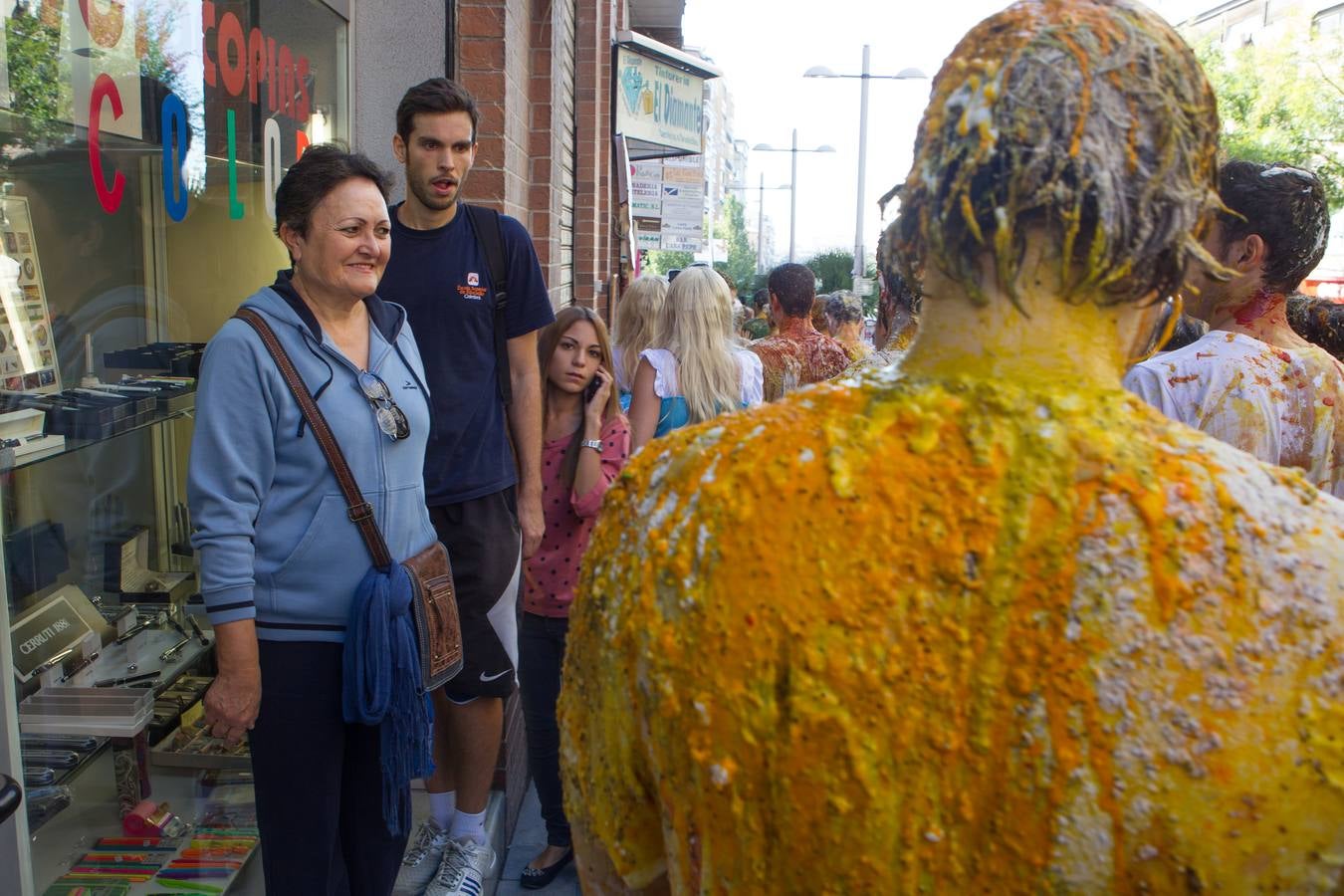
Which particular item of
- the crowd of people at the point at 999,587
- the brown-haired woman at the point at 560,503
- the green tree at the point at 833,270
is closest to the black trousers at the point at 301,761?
the brown-haired woman at the point at 560,503

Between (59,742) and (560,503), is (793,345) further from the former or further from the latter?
(59,742)

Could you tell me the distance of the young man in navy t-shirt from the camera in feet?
11.0

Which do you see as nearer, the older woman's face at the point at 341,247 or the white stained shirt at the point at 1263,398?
the white stained shirt at the point at 1263,398

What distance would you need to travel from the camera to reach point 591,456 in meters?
3.78

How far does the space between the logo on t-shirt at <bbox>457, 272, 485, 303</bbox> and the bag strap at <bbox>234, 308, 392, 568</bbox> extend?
92 cm

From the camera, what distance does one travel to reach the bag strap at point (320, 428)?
8.27 feet

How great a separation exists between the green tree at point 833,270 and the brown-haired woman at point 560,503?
806 inches

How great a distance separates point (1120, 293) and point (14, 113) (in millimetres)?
2473

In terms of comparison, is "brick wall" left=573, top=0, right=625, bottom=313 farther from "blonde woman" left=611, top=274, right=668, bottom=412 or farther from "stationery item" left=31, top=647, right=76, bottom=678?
"stationery item" left=31, top=647, right=76, bottom=678

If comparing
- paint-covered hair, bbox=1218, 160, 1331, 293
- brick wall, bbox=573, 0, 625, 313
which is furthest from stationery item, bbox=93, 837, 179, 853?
brick wall, bbox=573, 0, 625, 313

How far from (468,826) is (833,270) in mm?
22762

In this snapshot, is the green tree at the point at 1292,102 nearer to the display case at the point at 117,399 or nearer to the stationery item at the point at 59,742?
the display case at the point at 117,399

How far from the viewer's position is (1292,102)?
26203 millimetres

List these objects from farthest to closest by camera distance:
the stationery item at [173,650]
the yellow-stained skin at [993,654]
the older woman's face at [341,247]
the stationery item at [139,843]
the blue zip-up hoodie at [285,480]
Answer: the stationery item at [173,650]
the stationery item at [139,843]
the older woman's face at [341,247]
the blue zip-up hoodie at [285,480]
the yellow-stained skin at [993,654]
